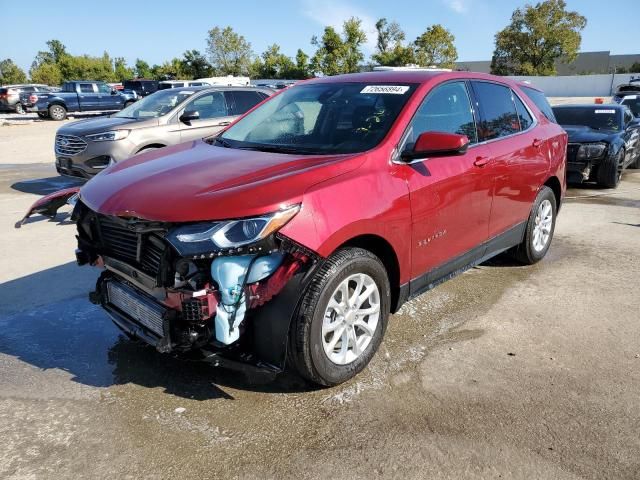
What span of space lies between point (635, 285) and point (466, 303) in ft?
5.41

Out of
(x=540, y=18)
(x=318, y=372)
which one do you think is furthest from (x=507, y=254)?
(x=540, y=18)

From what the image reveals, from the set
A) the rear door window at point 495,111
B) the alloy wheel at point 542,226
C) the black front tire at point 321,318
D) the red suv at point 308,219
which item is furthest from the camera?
the alloy wheel at point 542,226

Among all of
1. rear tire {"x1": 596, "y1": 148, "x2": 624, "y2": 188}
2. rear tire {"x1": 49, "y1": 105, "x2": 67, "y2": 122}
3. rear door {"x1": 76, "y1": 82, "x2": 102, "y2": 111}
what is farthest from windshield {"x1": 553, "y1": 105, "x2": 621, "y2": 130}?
rear tire {"x1": 49, "y1": 105, "x2": 67, "y2": 122}

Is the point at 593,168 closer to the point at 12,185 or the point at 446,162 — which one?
the point at 446,162

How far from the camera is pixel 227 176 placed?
299 cm

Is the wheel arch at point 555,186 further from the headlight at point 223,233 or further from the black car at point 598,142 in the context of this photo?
the black car at point 598,142

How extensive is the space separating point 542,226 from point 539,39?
6112 cm

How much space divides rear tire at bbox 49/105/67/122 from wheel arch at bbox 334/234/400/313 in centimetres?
2743

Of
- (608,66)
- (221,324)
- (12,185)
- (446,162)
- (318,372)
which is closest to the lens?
(221,324)

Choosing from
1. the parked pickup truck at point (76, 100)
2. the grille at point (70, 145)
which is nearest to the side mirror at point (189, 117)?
A: the grille at point (70, 145)

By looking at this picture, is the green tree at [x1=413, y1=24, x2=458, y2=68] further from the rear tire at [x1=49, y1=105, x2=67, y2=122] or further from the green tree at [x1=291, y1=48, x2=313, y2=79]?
the rear tire at [x1=49, y1=105, x2=67, y2=122]

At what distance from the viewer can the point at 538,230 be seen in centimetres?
519

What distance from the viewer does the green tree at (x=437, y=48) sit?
5994cm

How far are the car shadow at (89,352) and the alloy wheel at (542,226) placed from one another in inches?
120
